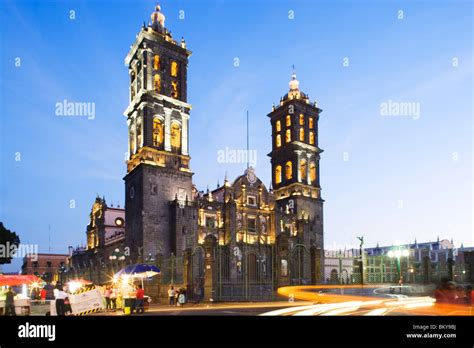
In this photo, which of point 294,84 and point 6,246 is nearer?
point 6,246

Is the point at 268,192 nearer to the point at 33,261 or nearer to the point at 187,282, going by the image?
the point at 187,282

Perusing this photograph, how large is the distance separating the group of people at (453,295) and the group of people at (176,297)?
1304cm

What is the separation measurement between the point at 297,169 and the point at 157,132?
2168cm

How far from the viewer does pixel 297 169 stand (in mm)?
60719

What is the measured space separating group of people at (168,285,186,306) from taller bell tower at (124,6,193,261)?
63.2 ft

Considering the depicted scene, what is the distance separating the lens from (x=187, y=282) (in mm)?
26953

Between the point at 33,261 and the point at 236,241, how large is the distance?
67566 millimetres

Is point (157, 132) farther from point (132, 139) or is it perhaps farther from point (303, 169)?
point (303, 169)

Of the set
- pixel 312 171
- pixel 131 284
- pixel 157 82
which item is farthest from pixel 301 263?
pixel 131 284

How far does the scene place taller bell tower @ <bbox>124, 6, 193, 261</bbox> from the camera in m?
45.4

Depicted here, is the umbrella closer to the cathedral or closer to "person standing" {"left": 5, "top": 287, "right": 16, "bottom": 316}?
"person standing" {"left": 5, "top": 287, "right": 16, "bottom": 316}

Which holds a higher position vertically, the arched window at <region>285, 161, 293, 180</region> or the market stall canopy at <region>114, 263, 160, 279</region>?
the arched window at <region>285, 161, 293, 180</region>

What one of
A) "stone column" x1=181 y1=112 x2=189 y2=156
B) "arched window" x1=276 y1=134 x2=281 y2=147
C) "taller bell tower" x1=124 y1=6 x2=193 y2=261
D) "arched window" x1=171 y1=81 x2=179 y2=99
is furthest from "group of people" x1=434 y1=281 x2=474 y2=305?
"arched window" x1=276 y1=134 x2=281 y2=147
